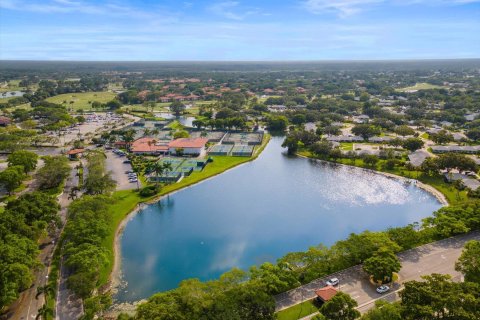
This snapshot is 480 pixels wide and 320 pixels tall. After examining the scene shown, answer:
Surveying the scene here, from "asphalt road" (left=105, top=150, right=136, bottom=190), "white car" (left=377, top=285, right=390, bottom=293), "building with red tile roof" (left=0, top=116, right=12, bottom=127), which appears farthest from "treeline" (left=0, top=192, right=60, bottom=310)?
"building with red tile roof" (left=0, top=116, right=12, bottom=127)

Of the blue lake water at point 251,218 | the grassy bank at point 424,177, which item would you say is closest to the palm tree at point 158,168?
the blue lake water at point 251,218

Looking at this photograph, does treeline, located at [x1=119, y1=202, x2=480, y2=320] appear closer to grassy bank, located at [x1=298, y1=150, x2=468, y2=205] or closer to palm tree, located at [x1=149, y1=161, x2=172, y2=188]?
grassy bank, located at [x1=298, y1=150, x2=468, y2=205]

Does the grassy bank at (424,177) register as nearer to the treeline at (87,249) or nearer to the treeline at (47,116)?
the treeline at (87,249)

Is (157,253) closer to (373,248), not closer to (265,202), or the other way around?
(265,202)

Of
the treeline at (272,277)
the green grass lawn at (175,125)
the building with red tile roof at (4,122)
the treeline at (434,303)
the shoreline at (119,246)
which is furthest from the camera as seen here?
the green grass lawn at (175,125)

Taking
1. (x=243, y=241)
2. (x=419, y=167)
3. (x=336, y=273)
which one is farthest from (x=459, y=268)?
(x=419, y=167)

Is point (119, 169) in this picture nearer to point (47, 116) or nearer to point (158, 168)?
point (158, 168)
